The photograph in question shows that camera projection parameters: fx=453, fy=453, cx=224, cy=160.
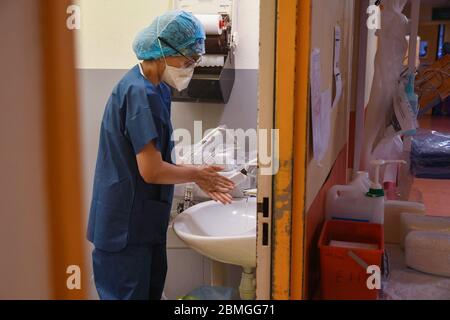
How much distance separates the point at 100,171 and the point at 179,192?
542 millimetres

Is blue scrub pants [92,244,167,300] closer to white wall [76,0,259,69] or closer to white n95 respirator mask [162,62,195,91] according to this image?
white n95 respirator mask [162,62,195,91]

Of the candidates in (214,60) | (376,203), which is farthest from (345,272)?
(214,60)

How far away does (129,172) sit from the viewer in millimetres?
1595

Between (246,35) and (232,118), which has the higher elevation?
(246,35)

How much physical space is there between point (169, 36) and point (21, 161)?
1.39 m

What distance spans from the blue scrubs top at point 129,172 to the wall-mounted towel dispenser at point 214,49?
41 cm

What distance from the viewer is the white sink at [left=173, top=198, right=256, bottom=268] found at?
1654 mm

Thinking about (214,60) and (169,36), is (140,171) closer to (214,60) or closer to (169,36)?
(169,36)

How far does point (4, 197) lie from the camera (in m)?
0.37

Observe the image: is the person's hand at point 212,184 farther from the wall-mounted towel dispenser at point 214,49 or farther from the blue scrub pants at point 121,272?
the wall-mounted towel dispenser at point 214,49

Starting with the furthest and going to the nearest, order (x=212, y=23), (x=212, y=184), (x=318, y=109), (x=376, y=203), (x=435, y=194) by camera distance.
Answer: (x=435, y=194) → (x=212, y=23) → (x=212, y=184) → (x=376, y=203) → (x=318, y=109)

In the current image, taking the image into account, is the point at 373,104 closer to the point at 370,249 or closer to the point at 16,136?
the point at 370,249
